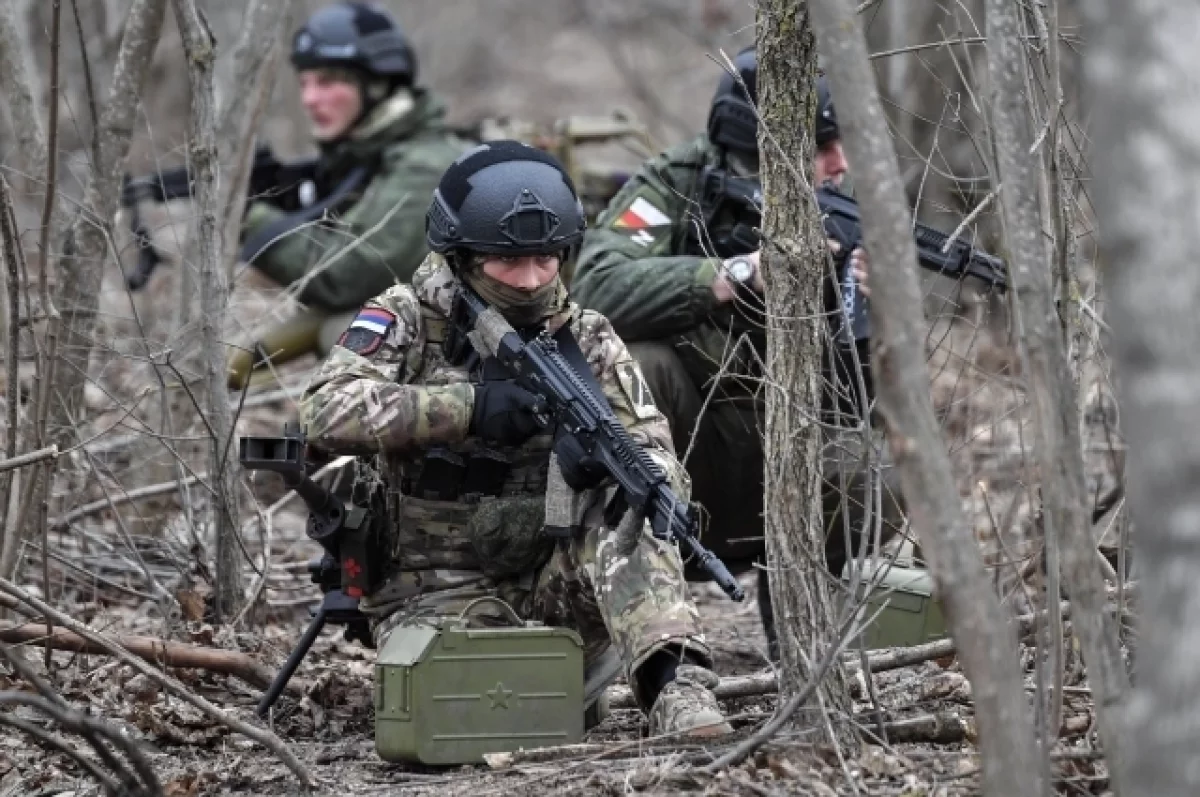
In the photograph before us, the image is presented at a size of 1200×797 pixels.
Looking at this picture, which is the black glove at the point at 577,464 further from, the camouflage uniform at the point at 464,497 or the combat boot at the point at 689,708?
the combat boot at the point at 689,708

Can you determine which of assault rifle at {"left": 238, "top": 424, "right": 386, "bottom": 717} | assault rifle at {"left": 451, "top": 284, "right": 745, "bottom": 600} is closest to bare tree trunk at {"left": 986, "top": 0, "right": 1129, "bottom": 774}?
assault rifle at {"left": 451, "top": 284, "right": 745, "bottom": 600}

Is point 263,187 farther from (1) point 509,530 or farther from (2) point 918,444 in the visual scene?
(2) point 918,444

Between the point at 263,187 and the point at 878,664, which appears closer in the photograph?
the point at 878,664

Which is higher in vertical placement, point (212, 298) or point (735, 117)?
point (735, 117)

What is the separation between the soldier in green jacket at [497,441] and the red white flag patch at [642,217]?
1.12 meters

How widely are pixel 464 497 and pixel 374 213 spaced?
384 cm

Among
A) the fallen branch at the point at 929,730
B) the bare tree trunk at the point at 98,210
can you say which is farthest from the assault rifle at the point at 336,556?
the fallen branch at the point at 929,730

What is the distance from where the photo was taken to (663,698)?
4.28 metres

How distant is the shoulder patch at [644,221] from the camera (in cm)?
604

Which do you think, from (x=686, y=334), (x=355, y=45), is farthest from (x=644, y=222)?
(x=355, y=45)

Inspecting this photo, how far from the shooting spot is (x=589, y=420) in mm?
4457

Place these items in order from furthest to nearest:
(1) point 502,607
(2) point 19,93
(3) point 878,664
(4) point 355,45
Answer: (4) point 355,45
(2) point 19,93
(1) point 502,607
(3) point 878,664

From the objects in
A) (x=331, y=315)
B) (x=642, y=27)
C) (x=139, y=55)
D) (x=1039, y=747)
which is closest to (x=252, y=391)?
(x=331, y=315)

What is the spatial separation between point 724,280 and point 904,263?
2.50m
